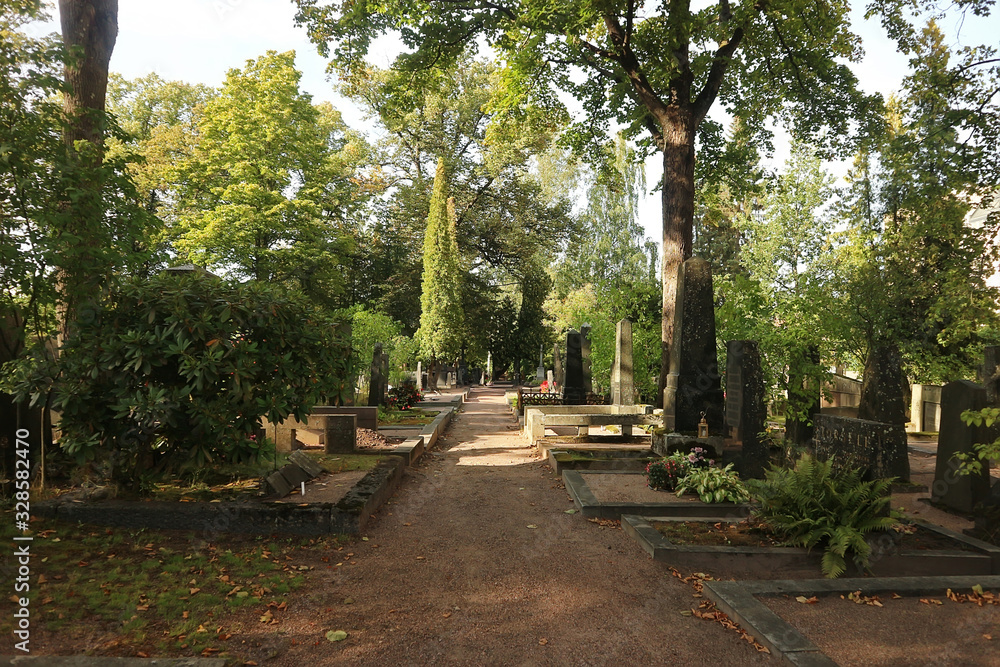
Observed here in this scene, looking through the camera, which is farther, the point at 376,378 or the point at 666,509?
the point at 376,378

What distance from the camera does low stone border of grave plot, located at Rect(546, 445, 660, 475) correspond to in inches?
391

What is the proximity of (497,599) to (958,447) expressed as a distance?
6.74 m

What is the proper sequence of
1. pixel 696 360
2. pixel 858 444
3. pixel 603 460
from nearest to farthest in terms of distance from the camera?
1. pixel 858 444
2. pixel 603 460
3. pixel 696 360

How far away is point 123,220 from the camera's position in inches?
275

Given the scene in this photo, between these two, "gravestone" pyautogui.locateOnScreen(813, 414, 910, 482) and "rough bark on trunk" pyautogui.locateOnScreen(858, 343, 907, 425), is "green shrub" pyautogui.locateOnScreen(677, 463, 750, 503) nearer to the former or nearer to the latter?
"gravestone" pyautogui.locateOnScreen(813, 414, 910, 482)

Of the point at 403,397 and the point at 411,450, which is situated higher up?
the point at 403,397

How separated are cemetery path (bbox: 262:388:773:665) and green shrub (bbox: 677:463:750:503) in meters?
1.54

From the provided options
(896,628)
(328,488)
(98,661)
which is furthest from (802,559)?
(98,661)

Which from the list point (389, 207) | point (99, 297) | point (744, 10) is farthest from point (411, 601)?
point (389, 207)

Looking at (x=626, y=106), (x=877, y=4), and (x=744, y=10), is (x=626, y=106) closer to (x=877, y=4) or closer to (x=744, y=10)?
(x=744, y=10)

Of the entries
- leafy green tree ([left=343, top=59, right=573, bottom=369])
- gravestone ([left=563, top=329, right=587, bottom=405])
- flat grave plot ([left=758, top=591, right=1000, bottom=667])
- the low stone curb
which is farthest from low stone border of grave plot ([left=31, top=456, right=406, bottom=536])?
leafy green tree ([left=343, top=59, right=573, bottom=369])

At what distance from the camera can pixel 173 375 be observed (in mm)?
6258

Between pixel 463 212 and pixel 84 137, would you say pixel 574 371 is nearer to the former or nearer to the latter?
pixel 84 137

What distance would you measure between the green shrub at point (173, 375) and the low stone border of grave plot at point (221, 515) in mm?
482
